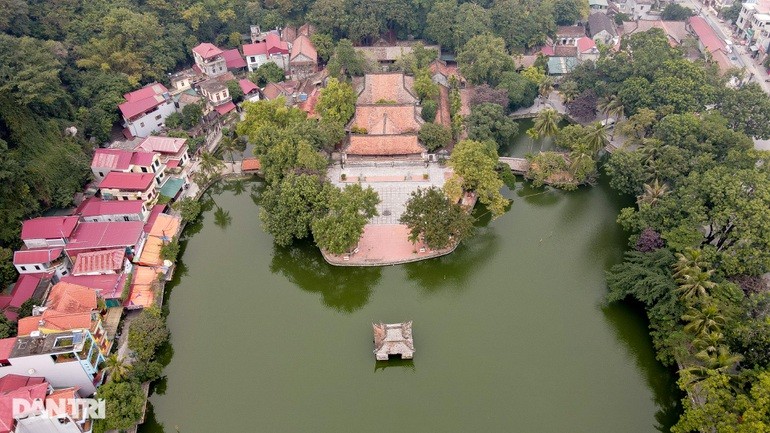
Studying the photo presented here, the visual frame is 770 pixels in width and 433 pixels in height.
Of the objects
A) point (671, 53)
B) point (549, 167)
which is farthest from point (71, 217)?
point (671, 53)

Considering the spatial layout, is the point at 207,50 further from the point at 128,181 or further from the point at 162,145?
the point at 128,181

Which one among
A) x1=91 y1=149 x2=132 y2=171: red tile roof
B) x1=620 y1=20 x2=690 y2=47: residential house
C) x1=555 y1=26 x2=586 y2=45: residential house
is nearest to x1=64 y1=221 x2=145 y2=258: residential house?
x1=91 y1=149 x2=132 y2=171: red tile roof

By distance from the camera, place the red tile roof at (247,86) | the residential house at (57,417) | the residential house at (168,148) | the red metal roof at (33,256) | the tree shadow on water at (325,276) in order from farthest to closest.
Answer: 1. the red tile roof at (247,86)
2. the residential house at (168,148)
3. the tree shadow on water at (325,276)
4. the red metal roof at (33,256)
5. the residential house at (57,417)

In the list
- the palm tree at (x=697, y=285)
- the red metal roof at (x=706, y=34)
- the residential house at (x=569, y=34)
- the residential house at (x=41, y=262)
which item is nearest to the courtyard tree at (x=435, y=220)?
the palm tree at (x=697, y=285)

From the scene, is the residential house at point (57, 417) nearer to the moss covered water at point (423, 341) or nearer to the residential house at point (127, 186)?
the moss covered water at point (423, 341)

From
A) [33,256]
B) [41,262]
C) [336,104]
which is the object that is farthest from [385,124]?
[33,256]

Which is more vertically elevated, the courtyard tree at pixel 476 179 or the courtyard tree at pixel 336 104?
the courtyard tree at pixel 336 104

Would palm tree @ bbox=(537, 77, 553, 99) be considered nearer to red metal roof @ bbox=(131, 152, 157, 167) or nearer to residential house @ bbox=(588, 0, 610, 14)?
residential house @ bbox=(588, 0, 610, 14)
